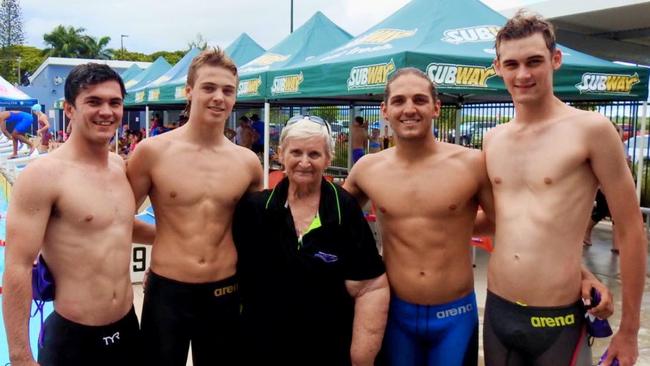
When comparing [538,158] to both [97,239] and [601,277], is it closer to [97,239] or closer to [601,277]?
[97,239]

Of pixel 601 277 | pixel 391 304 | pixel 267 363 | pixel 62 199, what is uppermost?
pixel 62 199

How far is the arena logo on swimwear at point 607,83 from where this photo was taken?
20.3 ft

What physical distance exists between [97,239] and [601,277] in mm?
5777

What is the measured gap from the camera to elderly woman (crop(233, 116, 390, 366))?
2.33 m

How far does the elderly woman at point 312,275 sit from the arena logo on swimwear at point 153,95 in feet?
36.1

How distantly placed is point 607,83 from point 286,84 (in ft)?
12.5

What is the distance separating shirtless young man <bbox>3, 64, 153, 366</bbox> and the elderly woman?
0.59 meters

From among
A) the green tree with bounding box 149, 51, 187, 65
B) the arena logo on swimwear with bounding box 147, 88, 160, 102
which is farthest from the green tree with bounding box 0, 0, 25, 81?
the arena logo on swimwear with bounding box 147, 88, 160, 102

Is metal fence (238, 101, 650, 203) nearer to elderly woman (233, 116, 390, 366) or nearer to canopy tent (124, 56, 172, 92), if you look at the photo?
canopy tent (124, 56, 172, 92)

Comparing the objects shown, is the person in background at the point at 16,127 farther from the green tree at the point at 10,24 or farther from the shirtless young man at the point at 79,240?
the green tree at the point at 10,24

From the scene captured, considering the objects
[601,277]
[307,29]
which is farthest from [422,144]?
[307,29]

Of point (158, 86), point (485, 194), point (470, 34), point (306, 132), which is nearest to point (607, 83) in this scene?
point (470, 34)

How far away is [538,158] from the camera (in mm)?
2320

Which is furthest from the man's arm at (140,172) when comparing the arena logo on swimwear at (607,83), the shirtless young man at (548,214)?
the arena logo on swimwear at (607,83)
